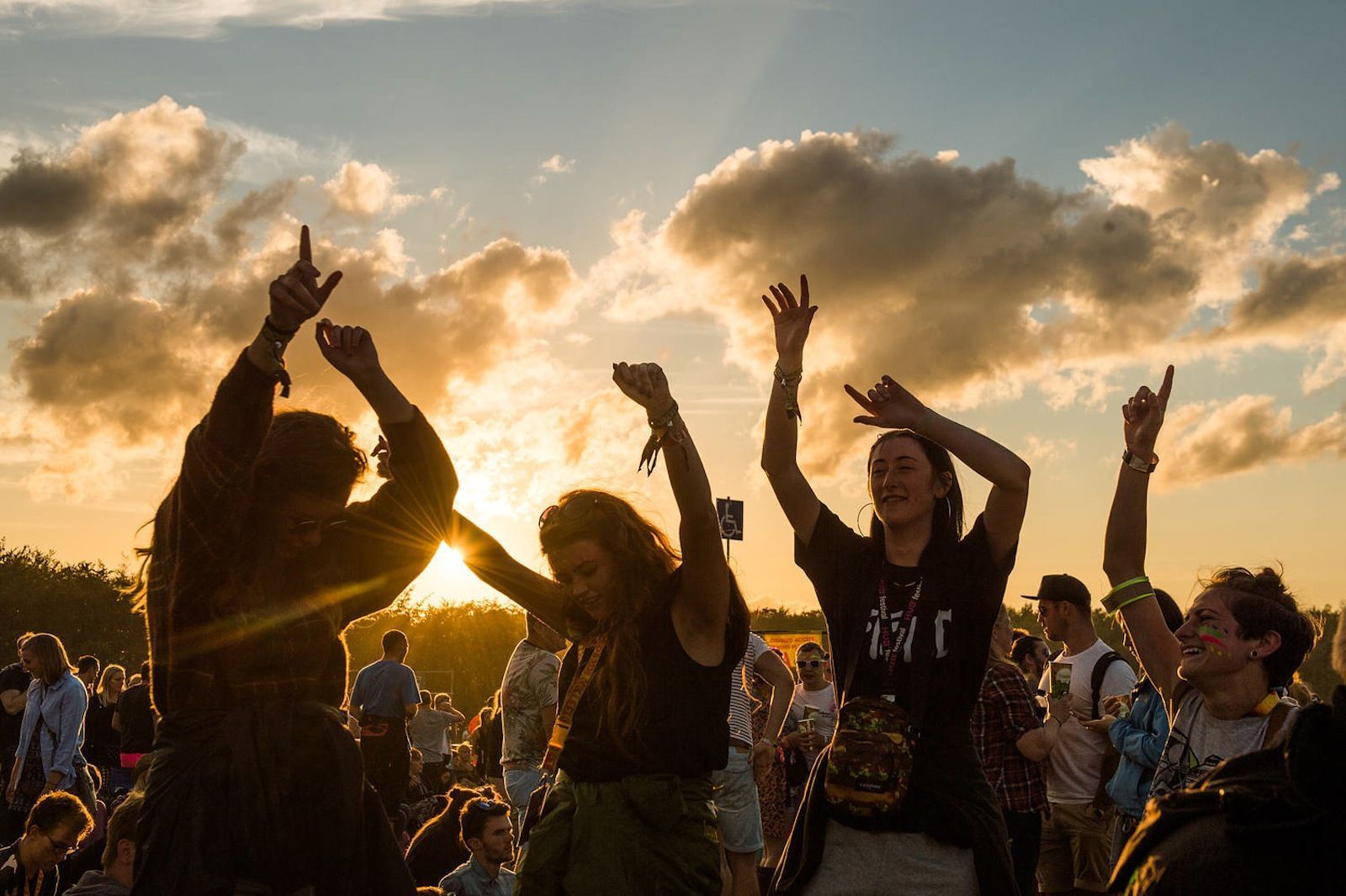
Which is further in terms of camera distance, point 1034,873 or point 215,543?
point 1034,873

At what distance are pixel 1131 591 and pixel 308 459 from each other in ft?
9.22

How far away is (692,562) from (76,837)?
592 cm

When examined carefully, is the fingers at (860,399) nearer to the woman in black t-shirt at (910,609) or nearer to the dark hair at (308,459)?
the woman in black t-shirt at (910,609)

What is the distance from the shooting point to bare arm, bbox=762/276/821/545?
4363 millimetres

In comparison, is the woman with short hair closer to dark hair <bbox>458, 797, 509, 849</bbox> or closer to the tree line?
dark hair <bbox>458, 797, 509, 849</bbox>

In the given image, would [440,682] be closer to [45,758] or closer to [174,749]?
[45,758]

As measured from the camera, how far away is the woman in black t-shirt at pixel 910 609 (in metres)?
3.69

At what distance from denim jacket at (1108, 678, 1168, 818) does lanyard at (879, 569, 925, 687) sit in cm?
183

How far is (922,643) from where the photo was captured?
3.91 metres

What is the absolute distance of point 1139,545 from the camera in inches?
164

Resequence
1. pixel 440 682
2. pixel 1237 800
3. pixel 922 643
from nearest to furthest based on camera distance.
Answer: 1. pixel 1237 800
2. pixel 922 643
3. pixel 440 682

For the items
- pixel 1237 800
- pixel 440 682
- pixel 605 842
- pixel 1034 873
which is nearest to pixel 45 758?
pixel 1034 873

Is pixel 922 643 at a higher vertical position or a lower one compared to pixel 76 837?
higher

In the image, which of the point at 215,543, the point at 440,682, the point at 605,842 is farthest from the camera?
the point at 440,682
